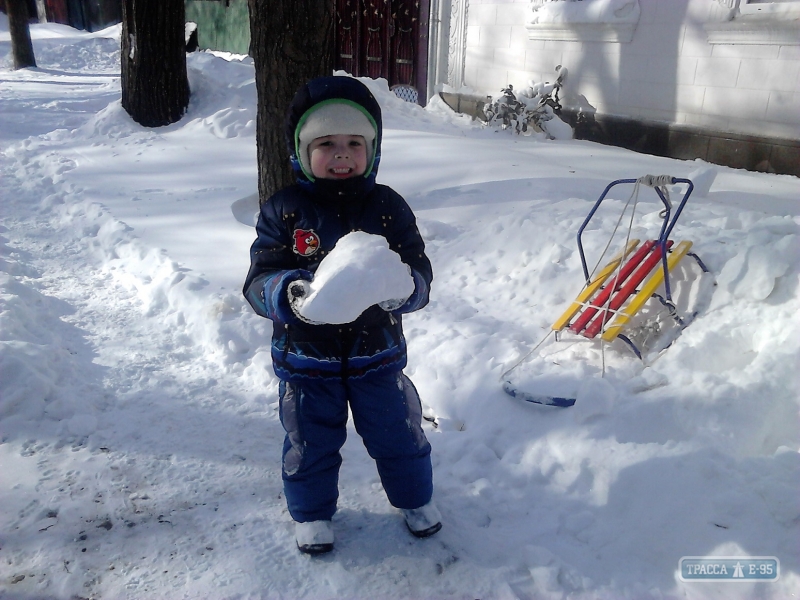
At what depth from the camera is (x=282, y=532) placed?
2.19 m

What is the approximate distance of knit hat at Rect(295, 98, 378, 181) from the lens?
6.35 feet

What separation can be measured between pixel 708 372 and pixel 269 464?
1898 mm

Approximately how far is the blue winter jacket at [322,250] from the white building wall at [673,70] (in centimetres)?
516

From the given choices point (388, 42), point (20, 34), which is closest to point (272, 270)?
point (388, 42)

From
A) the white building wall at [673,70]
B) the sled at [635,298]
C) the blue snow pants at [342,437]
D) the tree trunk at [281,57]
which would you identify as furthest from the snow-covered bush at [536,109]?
the blue snow pants at [342,437]

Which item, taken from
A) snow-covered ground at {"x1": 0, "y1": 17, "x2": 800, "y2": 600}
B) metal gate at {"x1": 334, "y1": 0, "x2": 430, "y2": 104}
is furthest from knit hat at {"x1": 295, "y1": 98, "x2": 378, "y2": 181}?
metal gate at {"x1": 334, "y1": 0, "x2": 430, "y2": 104}

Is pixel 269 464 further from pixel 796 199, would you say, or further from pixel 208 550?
pixel 796 199

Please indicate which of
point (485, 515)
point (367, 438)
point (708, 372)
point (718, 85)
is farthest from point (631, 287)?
point (718, 85)

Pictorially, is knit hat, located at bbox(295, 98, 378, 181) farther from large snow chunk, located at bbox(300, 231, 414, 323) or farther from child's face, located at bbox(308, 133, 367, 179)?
large snow chunk, located at bbox(300, 231, 414, 323)

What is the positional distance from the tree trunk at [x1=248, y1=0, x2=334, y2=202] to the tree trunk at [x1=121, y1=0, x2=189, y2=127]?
464cm

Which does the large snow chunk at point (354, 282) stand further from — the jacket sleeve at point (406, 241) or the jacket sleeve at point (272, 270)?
the jacket sleeve at point (406, 241)

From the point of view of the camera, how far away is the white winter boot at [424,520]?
2.16 m

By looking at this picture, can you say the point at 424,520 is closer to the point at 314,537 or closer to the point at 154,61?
the point at 314,537

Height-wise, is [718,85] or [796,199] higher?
[718,85]
